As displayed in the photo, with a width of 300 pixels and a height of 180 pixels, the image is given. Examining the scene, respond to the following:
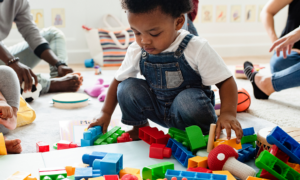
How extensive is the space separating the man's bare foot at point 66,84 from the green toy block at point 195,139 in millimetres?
967

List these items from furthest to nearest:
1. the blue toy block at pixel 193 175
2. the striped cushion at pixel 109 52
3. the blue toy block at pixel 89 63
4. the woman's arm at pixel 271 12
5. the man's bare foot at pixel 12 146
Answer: the striped cushion at pixel 109 52
the blue toy block at pixel 89 63
the woman's arm at pixel 271 12
the man's bare foot at pixel 12 146
the blue toy block at pixel 193 175

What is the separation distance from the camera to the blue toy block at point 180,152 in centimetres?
78

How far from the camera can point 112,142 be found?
3.09ft

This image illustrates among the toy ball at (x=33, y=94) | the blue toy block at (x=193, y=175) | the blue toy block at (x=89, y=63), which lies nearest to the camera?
the blue toy block at (x=193, y=175)

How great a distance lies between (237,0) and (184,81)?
2271 mm

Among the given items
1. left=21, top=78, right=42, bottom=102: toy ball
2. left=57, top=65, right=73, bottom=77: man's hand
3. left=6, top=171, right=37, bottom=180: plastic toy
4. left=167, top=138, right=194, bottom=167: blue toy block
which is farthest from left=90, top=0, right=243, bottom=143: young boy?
left=57, top=65, right=73, bottom=77: man's hand

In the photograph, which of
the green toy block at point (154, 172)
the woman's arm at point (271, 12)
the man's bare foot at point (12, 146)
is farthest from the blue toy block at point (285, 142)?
the woman's arm at point (271, 12)

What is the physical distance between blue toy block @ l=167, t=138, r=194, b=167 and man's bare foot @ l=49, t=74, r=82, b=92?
2.98 ft

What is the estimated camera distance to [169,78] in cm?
95

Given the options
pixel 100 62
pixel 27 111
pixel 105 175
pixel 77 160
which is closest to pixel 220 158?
pixel 105 175

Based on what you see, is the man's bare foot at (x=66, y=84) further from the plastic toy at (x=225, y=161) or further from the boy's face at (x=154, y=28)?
the plastic toy at (x=225, y=161)

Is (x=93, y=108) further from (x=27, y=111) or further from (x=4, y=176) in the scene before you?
(x=4, y=176)

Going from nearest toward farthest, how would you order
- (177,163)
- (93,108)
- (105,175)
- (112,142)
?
(105,175) → (177,163) → (112,142) → (93,108)

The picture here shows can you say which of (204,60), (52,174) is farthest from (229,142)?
(52,174)
